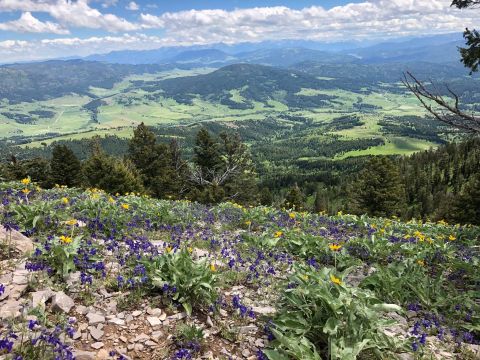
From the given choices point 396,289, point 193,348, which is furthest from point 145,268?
point 396,289

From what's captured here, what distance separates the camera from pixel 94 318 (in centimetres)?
576

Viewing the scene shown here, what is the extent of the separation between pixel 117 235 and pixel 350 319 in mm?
6663

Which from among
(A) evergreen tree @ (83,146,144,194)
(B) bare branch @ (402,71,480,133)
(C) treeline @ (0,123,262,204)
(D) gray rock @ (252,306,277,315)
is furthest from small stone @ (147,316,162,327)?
(C) treeline @ (0,123,262,204)

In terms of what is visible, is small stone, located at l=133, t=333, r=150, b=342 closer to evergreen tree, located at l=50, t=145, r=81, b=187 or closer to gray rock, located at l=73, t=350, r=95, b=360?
gray rock, located at l=73, t=350, r=95, b=360

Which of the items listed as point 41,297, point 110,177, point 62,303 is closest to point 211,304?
point 62,303

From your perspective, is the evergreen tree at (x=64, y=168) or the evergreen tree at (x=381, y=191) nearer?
the evergreen tree at (x=381, y=191)

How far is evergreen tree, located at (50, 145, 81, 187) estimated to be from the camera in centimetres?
5922

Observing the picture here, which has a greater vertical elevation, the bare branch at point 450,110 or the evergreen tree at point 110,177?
the bare branch at point 450,110

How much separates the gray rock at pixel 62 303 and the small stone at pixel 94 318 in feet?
1.20

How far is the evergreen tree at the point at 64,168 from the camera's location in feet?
194

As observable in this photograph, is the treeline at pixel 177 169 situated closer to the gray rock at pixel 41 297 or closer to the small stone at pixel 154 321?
the gray rock at pixel 41 297

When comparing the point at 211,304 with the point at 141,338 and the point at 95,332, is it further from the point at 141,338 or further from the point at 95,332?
the point at 95,332

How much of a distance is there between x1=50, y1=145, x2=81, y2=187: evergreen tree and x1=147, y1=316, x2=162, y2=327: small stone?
193ft

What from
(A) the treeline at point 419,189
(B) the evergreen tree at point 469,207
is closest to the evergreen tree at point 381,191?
(A) the treeline at point 419,189
